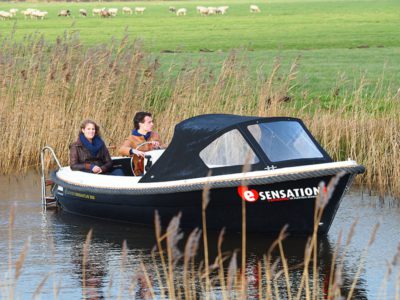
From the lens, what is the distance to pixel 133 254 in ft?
36.8

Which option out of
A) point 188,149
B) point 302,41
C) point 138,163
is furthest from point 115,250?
point 302,41

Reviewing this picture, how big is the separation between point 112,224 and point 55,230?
0.76m

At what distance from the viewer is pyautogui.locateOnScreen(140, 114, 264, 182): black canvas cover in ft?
39.3

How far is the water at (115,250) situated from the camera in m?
9.55

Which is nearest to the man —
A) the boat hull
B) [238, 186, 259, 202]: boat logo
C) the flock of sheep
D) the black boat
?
the black boat

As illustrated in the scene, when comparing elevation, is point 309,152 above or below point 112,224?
above

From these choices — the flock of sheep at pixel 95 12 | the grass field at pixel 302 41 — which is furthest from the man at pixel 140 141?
the flock of sheep at pixel 95 12

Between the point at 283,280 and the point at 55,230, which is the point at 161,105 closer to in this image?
the point at 55,230

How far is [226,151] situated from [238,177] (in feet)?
2.05

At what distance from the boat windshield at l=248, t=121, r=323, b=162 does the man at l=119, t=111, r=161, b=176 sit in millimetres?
1846

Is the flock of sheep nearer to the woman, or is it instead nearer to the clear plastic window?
the woman

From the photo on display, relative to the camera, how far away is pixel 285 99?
1731cm

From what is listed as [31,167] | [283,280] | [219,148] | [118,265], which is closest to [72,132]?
[31,167]

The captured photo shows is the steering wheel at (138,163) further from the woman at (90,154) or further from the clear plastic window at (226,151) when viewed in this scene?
the clear plastic window at (226,151)
